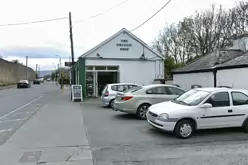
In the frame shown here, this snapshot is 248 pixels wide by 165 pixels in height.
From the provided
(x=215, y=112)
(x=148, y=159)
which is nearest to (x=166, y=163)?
(x=148, y=159)

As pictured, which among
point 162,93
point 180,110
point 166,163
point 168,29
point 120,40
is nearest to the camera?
point 166,163

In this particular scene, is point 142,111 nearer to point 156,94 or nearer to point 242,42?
point 156,94

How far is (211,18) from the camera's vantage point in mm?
38594

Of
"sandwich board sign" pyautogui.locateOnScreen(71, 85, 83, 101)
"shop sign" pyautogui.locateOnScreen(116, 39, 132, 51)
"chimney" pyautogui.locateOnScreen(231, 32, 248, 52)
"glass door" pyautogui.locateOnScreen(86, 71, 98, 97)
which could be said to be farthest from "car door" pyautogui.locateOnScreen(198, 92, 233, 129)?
"shop sign" pyautogui.locateOnScreen(116, 39, 132, 51)

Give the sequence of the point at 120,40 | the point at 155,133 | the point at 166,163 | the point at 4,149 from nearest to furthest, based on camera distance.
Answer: the point at 166,163 < the point at 4,149 < the point at 155,133 < the point at 120,40

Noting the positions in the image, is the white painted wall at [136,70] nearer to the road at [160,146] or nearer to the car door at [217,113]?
the road at [160,146]

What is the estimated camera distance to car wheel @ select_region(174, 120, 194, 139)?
799 centimetres

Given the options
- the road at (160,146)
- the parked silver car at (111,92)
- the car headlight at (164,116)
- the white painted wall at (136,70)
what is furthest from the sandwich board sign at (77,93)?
the car headlight at (164,116)

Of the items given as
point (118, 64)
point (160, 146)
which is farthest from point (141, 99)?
point (118, 64)

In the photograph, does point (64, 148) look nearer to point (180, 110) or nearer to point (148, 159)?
point (148, 159)

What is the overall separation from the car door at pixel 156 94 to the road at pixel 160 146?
221cm

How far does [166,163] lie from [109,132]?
351 centimetres

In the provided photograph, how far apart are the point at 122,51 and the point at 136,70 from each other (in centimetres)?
211

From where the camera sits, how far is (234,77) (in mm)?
15141
